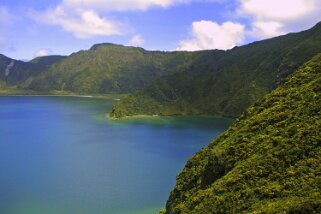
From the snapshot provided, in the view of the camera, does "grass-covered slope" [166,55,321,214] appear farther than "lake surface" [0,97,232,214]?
No

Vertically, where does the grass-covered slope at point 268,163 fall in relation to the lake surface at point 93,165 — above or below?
above

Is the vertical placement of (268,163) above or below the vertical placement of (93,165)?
above

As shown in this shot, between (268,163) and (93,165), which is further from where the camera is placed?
(93,165)

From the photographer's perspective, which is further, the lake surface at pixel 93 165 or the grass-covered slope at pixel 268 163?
the lake surface at pixel 93 165
